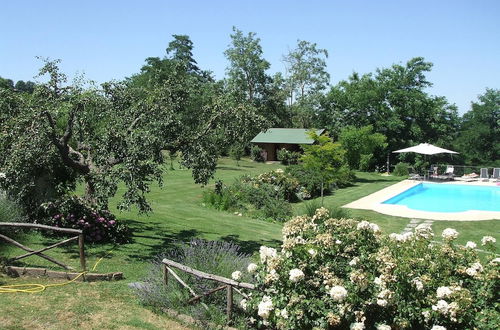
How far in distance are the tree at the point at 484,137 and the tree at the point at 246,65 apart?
21693 millimetres

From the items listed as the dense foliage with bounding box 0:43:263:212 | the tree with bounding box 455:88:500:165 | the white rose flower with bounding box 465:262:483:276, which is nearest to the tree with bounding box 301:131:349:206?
the dense foliage with bounding box 0:43:263:212

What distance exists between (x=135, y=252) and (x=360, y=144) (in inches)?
1039

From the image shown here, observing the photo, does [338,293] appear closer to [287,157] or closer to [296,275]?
[296,275]

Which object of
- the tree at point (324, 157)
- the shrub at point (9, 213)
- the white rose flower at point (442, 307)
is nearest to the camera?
the white rose flower at point (442, 307)

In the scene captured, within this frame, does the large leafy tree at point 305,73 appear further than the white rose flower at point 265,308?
Yes

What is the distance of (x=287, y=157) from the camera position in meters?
38.7

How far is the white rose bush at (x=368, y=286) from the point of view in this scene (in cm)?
469

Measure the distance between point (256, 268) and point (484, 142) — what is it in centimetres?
4102

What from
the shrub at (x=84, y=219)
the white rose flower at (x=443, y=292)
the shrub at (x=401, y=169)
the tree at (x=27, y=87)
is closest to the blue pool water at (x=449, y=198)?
the shrub at (x=401, y=169)

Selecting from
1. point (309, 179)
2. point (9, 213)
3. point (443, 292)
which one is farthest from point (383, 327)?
point (309, 179)

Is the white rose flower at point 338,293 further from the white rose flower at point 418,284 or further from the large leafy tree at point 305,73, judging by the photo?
the large leafy tree at point 305,73

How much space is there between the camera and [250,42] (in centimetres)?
5069

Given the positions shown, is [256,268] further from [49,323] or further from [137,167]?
[137,167]

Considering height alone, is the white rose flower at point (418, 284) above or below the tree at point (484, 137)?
below
